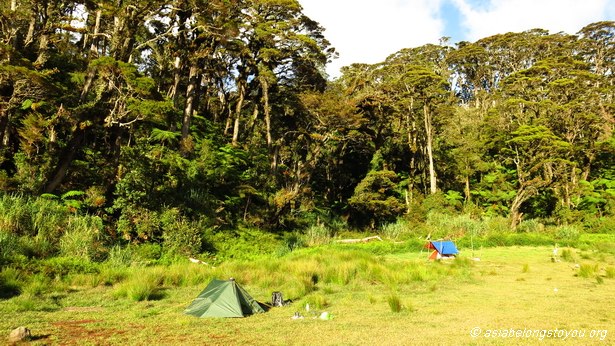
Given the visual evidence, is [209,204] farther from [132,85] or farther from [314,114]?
[314,114]

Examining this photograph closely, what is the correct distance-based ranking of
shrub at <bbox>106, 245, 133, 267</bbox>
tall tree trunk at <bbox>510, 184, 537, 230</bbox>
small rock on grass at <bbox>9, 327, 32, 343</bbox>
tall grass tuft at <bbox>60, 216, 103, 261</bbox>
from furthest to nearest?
tall tree trunk at <bbox>510, 184, 537, 230</bbox> → shrub at <bbox>106, 245, 133, 267</bbox> → tall grass tuft at <bbox>60, 216, 103, 261</bbox> → small rock on grass at <bbox>9, 327, 32, 343</bbox>

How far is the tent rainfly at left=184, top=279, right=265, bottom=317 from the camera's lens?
958 cm

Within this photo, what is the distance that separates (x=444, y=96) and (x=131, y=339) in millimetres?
33497

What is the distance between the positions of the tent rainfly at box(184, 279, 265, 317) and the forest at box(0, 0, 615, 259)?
6103 mm

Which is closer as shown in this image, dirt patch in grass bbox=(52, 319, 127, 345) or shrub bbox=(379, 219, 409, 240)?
dirt patch in grass bbox=(52, 319, 127, 345)

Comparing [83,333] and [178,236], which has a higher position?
[178,236]

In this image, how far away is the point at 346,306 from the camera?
10609 mm

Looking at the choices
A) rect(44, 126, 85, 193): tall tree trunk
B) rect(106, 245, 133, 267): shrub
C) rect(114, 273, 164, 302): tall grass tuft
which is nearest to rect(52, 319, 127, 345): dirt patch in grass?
rect(114, 273, 164, 302): tall grass tuft

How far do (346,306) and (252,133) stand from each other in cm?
2348

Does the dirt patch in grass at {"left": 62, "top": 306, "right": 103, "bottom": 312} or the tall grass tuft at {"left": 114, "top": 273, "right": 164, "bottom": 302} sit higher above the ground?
the tall grass tuft at {"left": 114, "top": 273, "right": 164, "bottom": 302}

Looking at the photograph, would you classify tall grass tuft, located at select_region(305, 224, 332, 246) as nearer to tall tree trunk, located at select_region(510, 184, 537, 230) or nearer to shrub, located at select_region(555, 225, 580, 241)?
tall tree trunk, located at select_region(510, 184, 537, 230)

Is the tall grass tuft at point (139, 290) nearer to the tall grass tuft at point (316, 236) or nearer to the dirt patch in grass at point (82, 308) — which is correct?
the dirt patch in grass at point (82, 308)

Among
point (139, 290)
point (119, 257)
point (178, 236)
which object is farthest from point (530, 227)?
point (139, 290)

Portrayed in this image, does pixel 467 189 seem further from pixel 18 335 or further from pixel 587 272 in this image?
pixel 18 335
